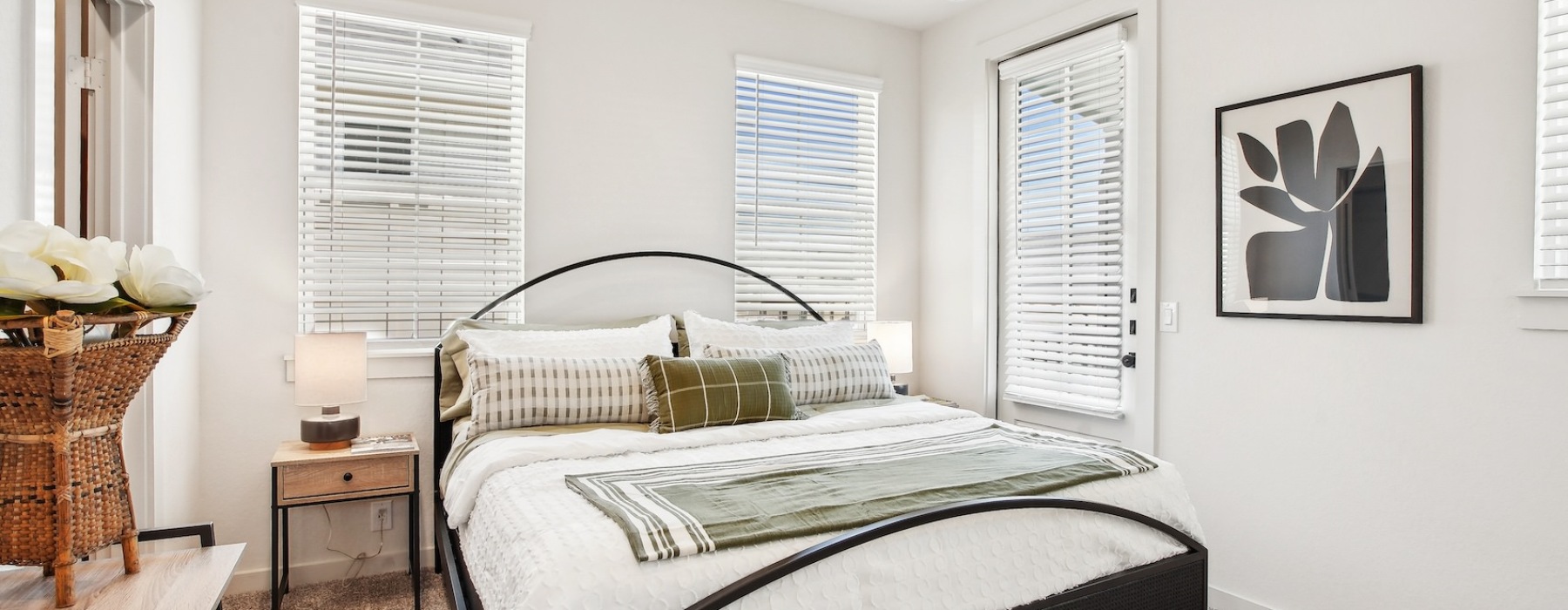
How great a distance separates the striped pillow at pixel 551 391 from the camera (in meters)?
2.57

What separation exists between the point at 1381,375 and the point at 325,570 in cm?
381

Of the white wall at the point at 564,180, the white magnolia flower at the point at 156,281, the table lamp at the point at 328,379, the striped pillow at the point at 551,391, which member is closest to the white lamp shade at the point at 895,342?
the white wall at the point at 564,180

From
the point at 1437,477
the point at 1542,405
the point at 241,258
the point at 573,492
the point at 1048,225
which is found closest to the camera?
the point at 573,492

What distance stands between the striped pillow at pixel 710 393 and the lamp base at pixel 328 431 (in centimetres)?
105

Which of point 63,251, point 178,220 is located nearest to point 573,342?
point 178,220

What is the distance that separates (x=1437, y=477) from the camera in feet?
7.64

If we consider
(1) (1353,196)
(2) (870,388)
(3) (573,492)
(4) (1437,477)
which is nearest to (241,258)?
(3) (573,492)

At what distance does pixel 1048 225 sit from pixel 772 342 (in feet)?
4.67

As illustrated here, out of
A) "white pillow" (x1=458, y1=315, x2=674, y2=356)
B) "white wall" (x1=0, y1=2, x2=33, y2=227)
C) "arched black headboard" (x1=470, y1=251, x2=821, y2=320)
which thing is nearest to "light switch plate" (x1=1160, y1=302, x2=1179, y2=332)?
"arched black headboard" (x1=470, y1=251, x2=821, y2=320)

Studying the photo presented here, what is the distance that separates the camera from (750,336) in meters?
3.27

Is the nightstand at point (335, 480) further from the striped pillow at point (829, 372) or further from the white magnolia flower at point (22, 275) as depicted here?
the white magnolia flower at point (22, 275)

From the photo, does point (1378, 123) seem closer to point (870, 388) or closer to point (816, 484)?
point (870, 388)

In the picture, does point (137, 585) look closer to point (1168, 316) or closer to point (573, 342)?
point (573, 342)

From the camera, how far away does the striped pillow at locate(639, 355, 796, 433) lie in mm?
2613
